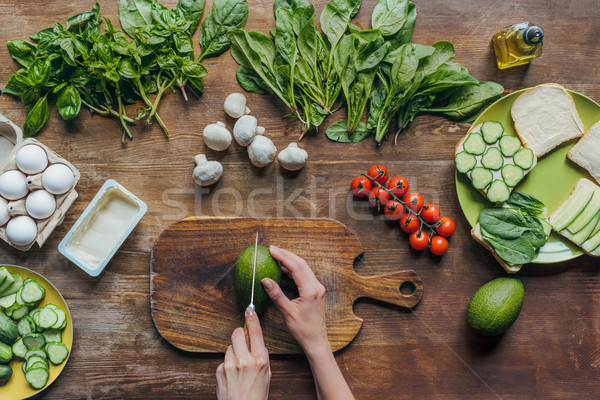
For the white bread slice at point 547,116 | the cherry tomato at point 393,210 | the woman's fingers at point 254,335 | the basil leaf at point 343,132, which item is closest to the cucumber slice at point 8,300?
the woman's fingers at point 254,335

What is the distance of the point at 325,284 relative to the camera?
1.66 m

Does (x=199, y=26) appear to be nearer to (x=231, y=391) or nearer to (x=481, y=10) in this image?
(x=481, y=10)

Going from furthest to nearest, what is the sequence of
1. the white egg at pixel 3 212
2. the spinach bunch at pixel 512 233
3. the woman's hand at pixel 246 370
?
1. the spinach bunch at pixel 512 233
2. the white egg at pixel 3 212
3. the woman's hand at pixel 246 370

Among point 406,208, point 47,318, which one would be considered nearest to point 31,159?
point 47,318

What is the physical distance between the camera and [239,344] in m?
1.44

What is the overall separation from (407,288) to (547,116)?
88cm

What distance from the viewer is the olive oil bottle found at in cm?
161

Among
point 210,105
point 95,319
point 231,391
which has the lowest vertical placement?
point 95,319

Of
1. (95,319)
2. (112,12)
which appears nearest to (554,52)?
(112,12)

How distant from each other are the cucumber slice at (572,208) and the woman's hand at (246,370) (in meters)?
1.22

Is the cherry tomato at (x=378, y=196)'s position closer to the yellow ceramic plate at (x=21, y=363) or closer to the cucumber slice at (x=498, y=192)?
the cucumber slice at (x=498, y=192)

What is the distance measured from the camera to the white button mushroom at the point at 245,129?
163cm

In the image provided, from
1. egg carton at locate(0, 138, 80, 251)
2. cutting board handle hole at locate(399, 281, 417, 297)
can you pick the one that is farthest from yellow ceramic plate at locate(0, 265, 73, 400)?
cutting board handle hole at locate(399, 281, 417, 297)

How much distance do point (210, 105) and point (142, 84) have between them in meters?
0.27
